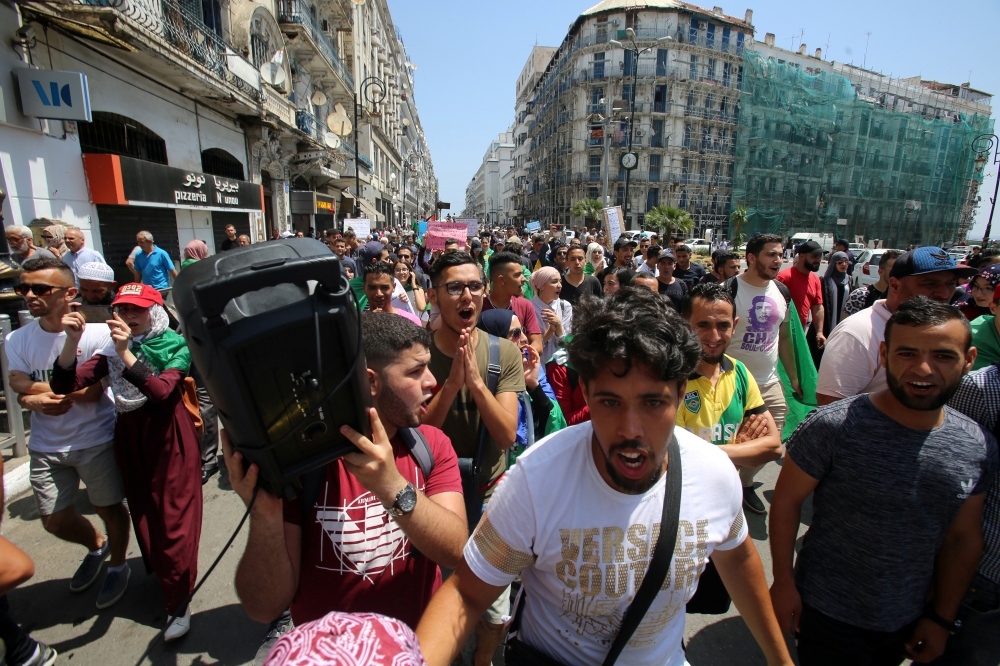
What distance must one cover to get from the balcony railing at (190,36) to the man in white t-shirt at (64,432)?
7.80 meters

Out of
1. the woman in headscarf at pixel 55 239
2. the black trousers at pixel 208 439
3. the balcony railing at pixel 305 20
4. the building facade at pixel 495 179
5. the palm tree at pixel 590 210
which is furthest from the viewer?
the building facade at pixel 495 179

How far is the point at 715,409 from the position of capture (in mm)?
2369

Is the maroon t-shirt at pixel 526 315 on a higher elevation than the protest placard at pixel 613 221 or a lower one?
lower

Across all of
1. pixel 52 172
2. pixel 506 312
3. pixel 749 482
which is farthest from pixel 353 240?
pixel 749 482

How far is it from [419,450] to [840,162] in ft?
178

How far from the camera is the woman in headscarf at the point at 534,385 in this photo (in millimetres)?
3018

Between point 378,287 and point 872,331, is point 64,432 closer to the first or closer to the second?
point 378,287

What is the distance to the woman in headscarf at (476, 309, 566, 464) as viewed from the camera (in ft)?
9.90

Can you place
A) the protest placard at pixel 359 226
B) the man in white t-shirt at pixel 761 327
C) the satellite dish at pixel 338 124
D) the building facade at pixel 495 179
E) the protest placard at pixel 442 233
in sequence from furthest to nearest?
the building facade at pixel 495 179 → the satellite dish at pixel 338 124 → the protest placard at pixel 359 226 → the protest placard at pixel 442 233 → the man in white t-shirt at pixel 761 327

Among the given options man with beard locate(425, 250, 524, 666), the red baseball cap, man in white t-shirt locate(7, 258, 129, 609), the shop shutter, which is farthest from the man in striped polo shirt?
the shop shutter

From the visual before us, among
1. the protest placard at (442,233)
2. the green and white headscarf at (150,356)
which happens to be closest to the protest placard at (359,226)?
the protest placard at (442,233)

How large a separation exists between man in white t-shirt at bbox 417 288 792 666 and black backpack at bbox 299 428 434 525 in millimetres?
371

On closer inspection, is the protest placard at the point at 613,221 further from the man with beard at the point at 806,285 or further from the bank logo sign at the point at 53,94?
the bank logo sign at the point at 53,94

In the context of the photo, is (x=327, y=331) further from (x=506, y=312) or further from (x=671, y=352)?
(x=506, y=312)
